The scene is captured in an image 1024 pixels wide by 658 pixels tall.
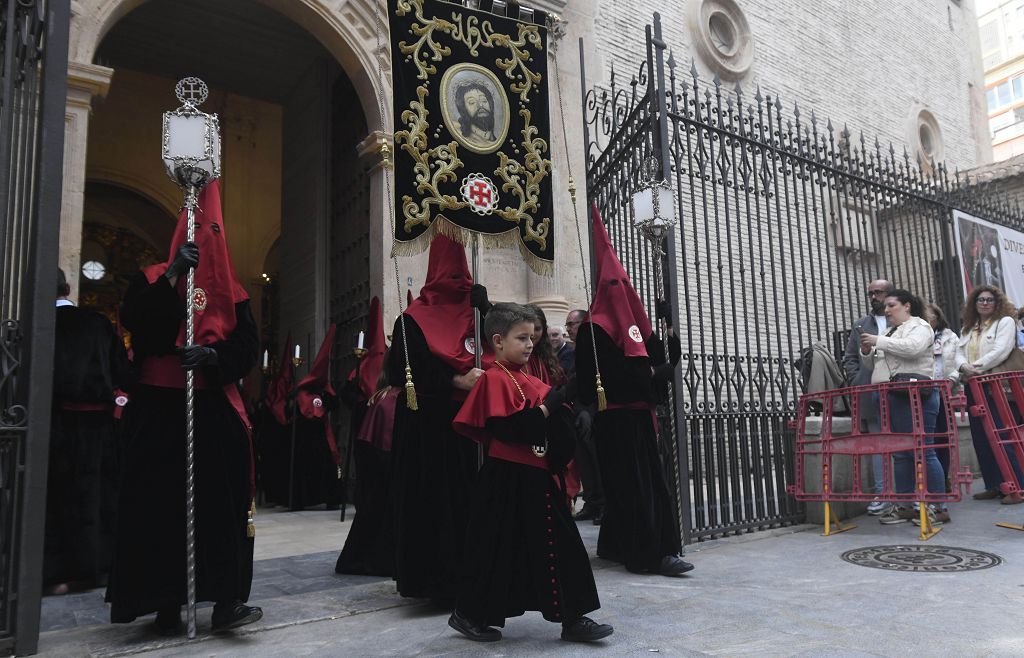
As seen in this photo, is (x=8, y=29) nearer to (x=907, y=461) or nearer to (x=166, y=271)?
(x=166, y=271)

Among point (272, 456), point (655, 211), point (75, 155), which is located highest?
point (75, 155)

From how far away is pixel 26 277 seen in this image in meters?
3.71

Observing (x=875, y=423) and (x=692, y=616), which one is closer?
(x=692, y=616)

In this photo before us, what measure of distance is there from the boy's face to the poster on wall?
786cm

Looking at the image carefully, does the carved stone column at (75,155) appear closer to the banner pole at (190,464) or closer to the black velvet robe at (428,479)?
the banner pole at (190,464)

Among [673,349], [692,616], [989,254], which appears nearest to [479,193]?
[673,349]

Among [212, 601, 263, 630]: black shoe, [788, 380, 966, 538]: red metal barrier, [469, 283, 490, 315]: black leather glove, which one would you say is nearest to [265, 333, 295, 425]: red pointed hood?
[788, 380, 966, 538]: red metal barrier

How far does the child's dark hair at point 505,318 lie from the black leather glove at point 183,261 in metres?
1.41

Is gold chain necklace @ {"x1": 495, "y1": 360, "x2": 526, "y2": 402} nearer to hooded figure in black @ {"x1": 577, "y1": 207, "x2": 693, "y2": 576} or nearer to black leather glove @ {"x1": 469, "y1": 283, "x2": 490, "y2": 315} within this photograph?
black leather glove @ {"x1": 469, "y1": 283, "x2": 490, "y2": 315}

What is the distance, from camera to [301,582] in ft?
16.2

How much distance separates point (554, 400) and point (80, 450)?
3395 millimetres

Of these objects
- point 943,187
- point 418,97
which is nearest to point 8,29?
point 418,97

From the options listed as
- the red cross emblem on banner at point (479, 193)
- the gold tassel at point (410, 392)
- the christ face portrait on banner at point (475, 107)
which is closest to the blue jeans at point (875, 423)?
the red cross emblem on banner at point (479, 193)

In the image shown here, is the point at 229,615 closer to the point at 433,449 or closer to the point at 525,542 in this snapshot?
the point at 433,449
